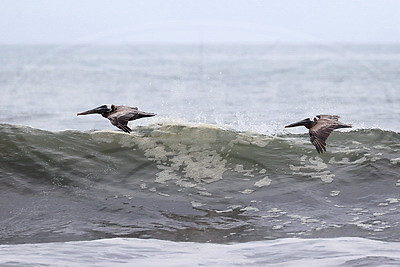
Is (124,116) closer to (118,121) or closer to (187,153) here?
(118,121)

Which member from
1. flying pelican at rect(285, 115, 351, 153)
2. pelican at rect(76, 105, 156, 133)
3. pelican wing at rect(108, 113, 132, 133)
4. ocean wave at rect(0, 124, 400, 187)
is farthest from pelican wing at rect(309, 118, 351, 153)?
ocean wave at rect(0, 124, 400, 187)

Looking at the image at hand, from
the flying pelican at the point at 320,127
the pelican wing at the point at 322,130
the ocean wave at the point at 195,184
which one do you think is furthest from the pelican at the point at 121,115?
the pelican wing at the point at 322,130

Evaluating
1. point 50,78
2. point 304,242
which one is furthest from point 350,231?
point 50,78

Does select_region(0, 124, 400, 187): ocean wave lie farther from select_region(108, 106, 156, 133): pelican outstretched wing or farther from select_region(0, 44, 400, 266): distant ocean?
select_region(108, 106, 156, 133): pelican outstretched wing

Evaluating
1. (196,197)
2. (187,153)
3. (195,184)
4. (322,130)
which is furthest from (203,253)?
(187,153)

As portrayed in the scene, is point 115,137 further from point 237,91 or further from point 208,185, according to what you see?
point 237,91

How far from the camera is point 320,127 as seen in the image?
Result: 826cm

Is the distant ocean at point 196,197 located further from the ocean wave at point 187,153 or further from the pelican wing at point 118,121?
the pelican wing at point 118,121

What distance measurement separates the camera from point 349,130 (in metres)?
13.4

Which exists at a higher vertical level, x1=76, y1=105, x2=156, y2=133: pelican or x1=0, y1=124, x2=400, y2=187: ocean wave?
x1=76, y1=105, x2=156, y2=133: pelican

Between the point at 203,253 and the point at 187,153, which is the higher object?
the point at 187,153

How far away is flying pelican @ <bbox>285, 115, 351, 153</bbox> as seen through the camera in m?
7.91

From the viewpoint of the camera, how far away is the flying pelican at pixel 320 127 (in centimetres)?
791

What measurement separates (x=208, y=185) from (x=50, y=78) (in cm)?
4047
